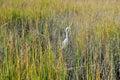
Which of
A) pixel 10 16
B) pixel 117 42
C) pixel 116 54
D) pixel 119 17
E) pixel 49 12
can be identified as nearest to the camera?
pixel 116 54

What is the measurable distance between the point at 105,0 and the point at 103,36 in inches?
116

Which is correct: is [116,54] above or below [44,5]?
below

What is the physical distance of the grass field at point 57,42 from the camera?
1.99 m

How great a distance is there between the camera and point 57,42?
3176mm

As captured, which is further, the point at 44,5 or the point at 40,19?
the point at 44,5

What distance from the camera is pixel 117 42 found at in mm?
2969

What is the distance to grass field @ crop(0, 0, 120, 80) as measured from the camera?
1.99 metres

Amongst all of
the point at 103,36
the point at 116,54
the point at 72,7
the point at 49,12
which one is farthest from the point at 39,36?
the point at 72,7

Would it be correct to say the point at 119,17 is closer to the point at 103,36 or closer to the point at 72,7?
the point at 103,36

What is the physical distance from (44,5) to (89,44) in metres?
2.55

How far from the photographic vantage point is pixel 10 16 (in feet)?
14.1

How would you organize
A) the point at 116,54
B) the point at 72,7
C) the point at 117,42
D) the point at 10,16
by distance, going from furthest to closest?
the point at 72,7 < the point at 10,16 < the point at 117,42 < the point at 116,54

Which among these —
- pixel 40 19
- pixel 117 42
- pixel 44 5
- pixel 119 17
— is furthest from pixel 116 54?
pixel 44 5

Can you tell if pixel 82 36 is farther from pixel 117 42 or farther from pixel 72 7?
→ pixel 72 7
